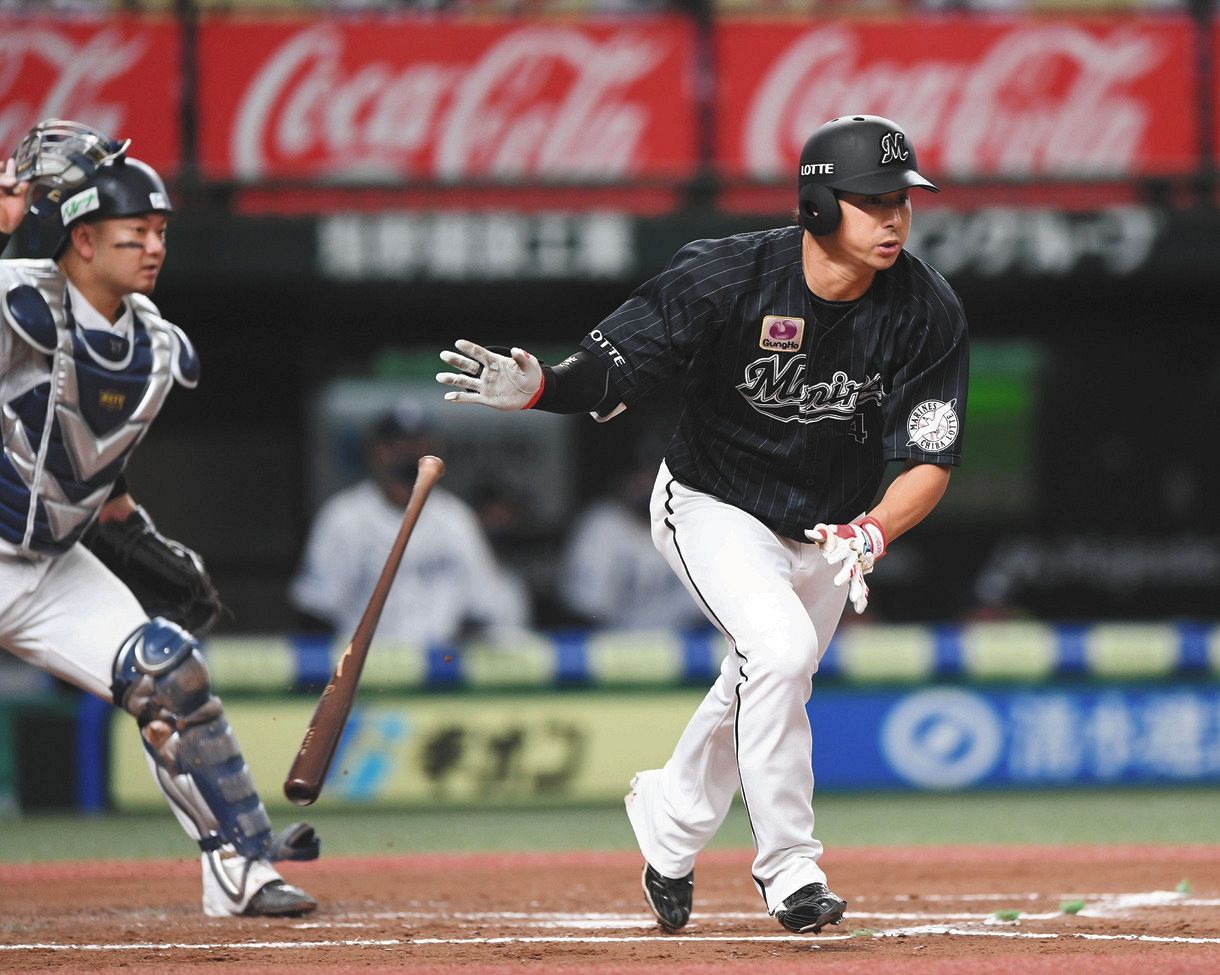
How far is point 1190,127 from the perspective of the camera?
9.34 metres

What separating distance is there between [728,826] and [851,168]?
383 cm

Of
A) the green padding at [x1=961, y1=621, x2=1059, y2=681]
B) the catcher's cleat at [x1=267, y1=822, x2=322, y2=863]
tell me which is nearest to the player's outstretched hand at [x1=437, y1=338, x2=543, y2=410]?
the catcher's cleat at [x1=267, y1=822, x2=322, y2=863]

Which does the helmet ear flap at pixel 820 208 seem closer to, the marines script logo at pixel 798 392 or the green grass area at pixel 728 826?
A: the marines script logo at pixel 798 392

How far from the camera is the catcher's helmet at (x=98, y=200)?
183 inches

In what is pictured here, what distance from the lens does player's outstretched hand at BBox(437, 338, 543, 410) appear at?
13.3 feet

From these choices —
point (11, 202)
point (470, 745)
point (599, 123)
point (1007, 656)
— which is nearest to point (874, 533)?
point (11, 202)

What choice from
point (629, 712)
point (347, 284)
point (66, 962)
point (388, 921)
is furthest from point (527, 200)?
point (66, 962)

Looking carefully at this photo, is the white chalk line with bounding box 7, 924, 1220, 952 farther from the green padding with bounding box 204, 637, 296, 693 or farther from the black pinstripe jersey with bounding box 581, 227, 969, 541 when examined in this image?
the green padding with bounding box 204, 637, 296, 693

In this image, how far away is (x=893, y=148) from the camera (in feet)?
13.9

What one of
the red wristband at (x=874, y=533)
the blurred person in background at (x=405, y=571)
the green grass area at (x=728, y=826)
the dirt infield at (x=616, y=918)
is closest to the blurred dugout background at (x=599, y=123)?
the green grass area at (x=728, y=826)

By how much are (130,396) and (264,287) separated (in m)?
5.33

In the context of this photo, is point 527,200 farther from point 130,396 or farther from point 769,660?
point 769,660

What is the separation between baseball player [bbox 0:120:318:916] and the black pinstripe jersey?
3.89ft

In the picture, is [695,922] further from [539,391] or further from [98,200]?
[98,200]
